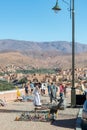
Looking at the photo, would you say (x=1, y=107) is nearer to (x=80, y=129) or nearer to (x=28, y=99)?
(x=28, y=99)

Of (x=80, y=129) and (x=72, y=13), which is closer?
(x=80, y=129)

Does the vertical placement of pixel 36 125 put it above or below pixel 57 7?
below

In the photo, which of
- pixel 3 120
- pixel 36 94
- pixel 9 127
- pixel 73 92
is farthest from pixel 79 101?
pixel 9 127

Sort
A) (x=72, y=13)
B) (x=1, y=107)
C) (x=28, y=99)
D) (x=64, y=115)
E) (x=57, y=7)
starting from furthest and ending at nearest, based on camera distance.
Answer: (x=28, y=99)
(x=1, y=107)
(x=72, y=13)
(x=57, y=7)
(x=64, y=115)

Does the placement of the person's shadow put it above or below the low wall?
below

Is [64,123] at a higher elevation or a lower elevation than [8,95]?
lower

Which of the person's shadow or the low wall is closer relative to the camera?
the person's shadow

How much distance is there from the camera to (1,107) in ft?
82.0

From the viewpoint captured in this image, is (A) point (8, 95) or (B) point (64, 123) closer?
(B) point (64, 123)

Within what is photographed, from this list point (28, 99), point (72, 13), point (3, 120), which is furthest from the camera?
point (28, 99)

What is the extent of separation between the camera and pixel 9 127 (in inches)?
623

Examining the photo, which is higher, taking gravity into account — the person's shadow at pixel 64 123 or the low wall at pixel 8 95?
the low wall at pixel 8 95

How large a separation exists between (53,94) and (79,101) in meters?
6.02

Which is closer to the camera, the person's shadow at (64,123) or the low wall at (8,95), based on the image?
the person's shadow at (64,123)
